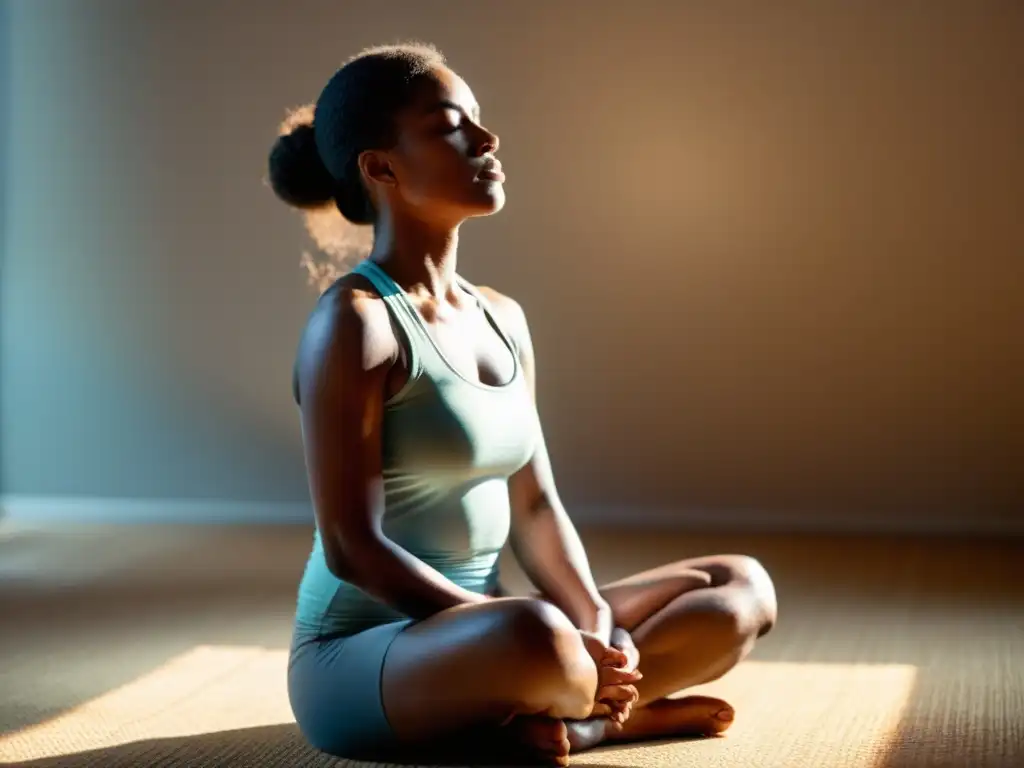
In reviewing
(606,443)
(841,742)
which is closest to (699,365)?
(606,443)

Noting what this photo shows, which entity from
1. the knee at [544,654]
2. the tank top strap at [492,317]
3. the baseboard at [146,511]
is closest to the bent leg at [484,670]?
the knee at [544,654]

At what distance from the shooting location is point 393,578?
166 centimetres

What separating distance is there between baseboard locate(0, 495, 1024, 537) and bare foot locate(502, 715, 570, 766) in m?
2.68

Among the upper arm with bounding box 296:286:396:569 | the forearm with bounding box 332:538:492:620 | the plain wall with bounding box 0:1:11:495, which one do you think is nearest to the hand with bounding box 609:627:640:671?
the forearm with bounding box 332:538:492:620

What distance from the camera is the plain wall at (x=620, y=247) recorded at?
14.0 ft

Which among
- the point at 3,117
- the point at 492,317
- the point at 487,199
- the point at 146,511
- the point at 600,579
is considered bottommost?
the point at 600,579

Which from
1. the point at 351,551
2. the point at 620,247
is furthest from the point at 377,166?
the point at 620,247

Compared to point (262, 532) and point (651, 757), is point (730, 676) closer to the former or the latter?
point (651, 757)

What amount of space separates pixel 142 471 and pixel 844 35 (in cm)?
254

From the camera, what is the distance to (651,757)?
1.85 meters

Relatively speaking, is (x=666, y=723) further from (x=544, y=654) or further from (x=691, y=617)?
(x=544, y=654)

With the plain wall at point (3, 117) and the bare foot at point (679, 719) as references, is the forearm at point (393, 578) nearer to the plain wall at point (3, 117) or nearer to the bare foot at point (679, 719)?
the bare foot at point (679, 719)

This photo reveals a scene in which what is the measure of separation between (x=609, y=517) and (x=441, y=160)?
2766 mm

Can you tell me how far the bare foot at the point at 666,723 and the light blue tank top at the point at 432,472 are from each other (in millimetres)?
235
